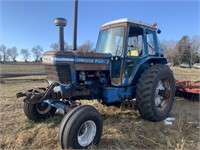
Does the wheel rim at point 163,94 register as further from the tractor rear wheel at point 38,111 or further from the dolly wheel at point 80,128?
the tractor rear wheel at point 38,111

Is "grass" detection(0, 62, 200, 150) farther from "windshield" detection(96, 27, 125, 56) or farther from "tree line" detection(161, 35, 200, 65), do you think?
"tree line" detection(161, 35, 200, 65)

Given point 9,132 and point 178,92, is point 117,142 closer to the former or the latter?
point 9,132

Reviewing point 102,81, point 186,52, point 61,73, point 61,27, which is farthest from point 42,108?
point 186,52

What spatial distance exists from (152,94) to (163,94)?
0.86m

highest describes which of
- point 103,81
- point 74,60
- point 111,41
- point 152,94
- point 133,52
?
point 111,41

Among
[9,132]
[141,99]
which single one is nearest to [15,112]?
[9,132]

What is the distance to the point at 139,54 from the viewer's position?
5.38 metres

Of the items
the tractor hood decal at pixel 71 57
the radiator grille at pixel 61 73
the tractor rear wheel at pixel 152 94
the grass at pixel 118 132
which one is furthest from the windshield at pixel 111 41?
the grass at pixel 118 132

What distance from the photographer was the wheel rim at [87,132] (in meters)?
3.62

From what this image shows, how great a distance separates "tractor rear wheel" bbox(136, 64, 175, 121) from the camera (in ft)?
15.9

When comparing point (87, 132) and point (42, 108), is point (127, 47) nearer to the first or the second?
point (87, 132)

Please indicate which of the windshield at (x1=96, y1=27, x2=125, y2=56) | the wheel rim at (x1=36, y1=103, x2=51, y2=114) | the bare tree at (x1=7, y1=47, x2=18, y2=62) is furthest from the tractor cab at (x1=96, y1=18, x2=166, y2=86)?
the bare tree at (x1=7, y1=47, x2=18, y2=62)

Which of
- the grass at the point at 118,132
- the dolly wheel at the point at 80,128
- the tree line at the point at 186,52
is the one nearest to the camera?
the dolly wheel at the point at 80,128

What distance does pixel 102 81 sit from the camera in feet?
15.6
